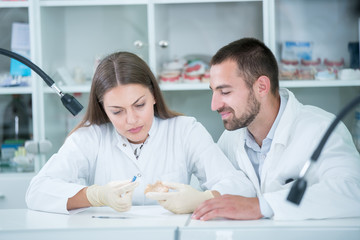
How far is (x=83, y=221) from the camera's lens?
1.32m

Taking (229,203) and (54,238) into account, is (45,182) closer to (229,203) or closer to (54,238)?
(54,238)

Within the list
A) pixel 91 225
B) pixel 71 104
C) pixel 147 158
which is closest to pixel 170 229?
pixel 91 225

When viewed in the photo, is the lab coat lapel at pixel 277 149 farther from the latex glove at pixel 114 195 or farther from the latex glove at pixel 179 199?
the latex glove at pixel 114 195

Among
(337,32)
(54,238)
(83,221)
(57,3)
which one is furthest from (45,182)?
(337,32)

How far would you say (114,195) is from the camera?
1488mm

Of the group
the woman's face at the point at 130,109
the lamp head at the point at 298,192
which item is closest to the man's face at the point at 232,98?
the woman's face at the point at 130,109

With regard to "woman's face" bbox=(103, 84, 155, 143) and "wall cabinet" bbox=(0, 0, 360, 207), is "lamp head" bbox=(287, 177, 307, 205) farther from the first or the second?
"wall cabinet" bbox=(0, 0, 360, 207)

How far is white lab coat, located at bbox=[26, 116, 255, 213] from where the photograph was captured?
1785mm

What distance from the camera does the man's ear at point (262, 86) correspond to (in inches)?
72.5

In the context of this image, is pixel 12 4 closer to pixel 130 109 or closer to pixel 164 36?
pixel 164 36

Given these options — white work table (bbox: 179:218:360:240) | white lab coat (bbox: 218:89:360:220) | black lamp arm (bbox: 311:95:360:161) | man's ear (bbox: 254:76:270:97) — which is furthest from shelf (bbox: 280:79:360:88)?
black lamp arm (bbox: 311:95:360:161)

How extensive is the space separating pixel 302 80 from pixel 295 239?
5.91 feet

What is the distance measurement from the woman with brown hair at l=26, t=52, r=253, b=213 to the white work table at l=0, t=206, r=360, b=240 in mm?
363

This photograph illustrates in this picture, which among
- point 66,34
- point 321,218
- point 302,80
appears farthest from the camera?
point 66,34
